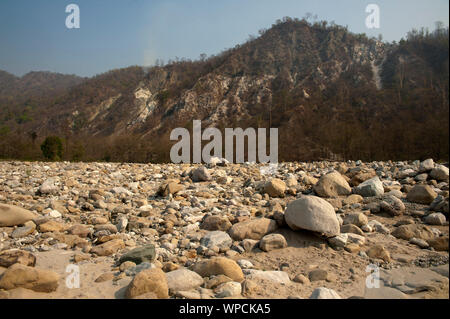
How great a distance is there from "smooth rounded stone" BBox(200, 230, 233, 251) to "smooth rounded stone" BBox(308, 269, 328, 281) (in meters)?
1.01

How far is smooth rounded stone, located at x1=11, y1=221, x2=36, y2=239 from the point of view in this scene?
347 cm

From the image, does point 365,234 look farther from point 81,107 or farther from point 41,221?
point 81,107

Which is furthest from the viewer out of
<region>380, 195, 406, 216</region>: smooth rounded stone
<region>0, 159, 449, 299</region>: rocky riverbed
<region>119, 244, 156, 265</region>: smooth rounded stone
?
<region>380, 195, 406, 216</region>: smooth rounded stone

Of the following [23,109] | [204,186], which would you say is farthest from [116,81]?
[204,186]

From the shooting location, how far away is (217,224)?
376 cm

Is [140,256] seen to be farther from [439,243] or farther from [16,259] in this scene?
[439,243]

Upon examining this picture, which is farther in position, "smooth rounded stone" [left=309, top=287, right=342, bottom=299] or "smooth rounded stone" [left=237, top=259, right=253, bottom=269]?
"smooth rounded stone" [left=237, top=259, right=253, bottom=269]

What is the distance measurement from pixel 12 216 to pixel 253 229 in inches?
129

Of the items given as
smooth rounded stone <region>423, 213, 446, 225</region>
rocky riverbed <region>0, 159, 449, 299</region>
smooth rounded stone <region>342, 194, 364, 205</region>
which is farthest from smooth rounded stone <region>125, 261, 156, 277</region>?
smooth rounded stone <region>342, 194, 364, 205</region>

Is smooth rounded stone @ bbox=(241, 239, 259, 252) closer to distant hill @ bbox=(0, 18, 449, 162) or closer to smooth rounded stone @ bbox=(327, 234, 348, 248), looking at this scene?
smooth rounded stone @ bbox=(327, 234, 348, 248)

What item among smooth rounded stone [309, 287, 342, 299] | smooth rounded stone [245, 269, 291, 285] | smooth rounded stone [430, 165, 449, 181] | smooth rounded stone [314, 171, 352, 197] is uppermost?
smooth rounded stone [430, 165, 449, 181]

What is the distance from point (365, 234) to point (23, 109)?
7502 cm

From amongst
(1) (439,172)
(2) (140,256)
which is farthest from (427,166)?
(2) (140,256)

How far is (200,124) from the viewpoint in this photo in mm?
38031
